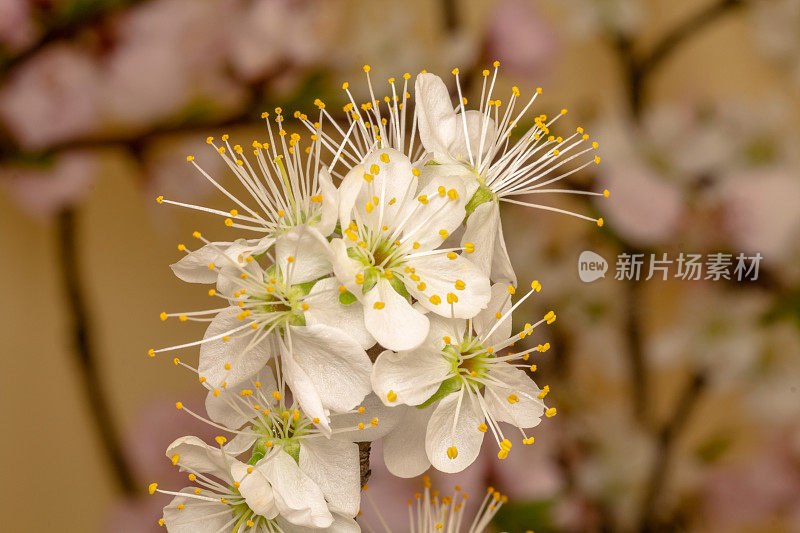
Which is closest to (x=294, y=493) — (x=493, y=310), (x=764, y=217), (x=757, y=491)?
(x=493, y=310)

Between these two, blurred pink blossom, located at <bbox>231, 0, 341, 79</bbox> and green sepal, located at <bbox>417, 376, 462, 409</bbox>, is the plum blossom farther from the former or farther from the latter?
blurred pink blossom, located at <bbox>231, 0, 341, 79</bbox>

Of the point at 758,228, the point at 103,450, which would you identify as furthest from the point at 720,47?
the point at 103,450

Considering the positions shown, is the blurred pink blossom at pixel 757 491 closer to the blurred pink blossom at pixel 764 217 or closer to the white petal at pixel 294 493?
the blurred pink blossom at pixel 764 217

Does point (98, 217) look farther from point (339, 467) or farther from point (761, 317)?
point (761, 317)

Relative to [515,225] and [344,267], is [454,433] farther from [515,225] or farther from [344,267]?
[515,225]

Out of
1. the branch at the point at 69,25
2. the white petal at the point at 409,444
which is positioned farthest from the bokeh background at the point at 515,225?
the white petal at the point at 409,444
